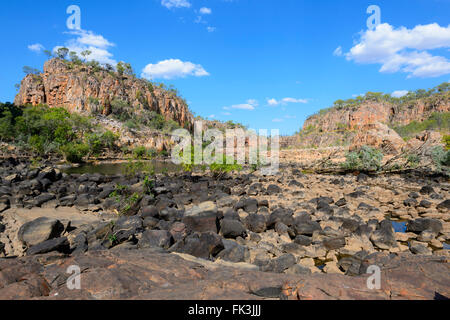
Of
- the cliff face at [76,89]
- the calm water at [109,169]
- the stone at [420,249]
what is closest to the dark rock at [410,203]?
the stone at [420,249]

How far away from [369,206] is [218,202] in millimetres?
6058

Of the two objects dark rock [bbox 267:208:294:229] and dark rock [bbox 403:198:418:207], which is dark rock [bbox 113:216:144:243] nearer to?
dark rock [bbox 267:208:294:229]

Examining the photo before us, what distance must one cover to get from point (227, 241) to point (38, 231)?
455 cm

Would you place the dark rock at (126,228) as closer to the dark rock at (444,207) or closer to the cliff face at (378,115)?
the dark rock at (444,207)

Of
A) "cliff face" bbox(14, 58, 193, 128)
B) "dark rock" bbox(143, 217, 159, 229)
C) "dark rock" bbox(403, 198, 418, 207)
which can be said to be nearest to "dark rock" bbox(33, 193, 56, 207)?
"dark rock" bbox(143, 217, 159, 229)

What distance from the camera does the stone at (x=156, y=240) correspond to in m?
5.89

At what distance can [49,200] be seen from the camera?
10.0 meters

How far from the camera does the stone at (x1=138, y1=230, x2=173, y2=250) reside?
5.89 metres

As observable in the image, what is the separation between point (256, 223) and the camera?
7.61m

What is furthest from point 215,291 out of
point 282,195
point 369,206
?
point 282,195

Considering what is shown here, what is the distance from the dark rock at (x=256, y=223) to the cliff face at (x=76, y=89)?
78.2 m

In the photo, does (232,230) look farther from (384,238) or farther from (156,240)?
(384,238)

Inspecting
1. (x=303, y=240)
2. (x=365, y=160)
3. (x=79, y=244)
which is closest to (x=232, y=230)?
(x=303, y=240)
